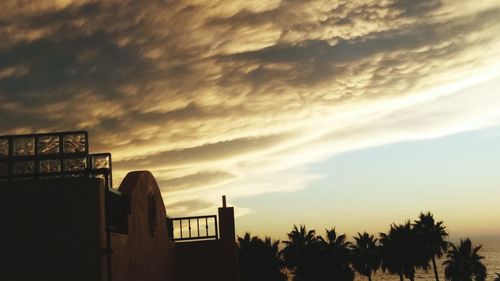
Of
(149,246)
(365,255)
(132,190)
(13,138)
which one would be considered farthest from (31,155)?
(365,255)

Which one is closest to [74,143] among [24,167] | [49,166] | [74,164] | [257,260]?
[74,164]

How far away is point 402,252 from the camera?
221 feet

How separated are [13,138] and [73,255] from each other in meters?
6.38

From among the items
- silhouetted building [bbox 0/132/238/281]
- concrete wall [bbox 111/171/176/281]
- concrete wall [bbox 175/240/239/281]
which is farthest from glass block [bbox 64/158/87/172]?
concrete wall [bbox 175/240/239/281]

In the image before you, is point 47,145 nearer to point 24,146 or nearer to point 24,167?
point 24,146

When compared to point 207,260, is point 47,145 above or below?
above

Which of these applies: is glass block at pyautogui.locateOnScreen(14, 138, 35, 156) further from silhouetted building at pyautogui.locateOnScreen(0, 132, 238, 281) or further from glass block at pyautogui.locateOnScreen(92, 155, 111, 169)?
glass block at pyautogui.locateOnScreen(92, 155, 111, 169)

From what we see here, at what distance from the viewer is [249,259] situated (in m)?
47.5

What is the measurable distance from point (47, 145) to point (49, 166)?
718 millimetres

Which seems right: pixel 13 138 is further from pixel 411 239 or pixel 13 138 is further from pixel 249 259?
pixel 411 239

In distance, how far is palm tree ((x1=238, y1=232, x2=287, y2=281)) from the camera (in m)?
47.2

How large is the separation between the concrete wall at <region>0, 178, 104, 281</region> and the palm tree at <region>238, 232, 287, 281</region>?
117 feet

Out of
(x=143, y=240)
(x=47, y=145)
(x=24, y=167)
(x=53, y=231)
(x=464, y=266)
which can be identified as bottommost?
(x=464, y=266)

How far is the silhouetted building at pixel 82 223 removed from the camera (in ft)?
39.7
